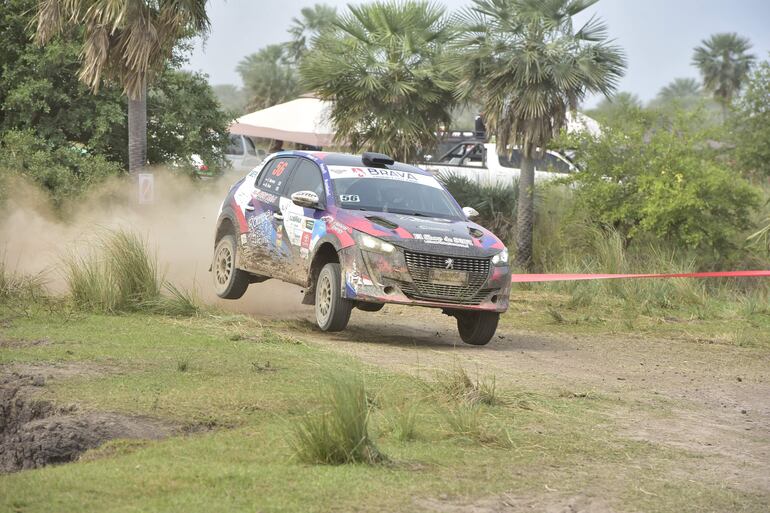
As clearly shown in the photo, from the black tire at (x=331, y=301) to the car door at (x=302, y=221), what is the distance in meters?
0.31

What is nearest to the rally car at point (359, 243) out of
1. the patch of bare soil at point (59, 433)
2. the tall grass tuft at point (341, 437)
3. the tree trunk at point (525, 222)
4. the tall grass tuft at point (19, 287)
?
the tall grass tuft at point (19, 287)

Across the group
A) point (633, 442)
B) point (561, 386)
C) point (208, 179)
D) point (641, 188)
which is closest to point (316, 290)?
point (561, 386)

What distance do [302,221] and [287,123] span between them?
78.6 ft

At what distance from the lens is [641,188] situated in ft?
66.3

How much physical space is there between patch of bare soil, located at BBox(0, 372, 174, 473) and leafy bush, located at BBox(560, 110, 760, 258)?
13848 millimetres

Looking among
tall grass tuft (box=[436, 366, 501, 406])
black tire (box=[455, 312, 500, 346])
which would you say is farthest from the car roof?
tall grass tuft (box=[436, 366, 501, 406])

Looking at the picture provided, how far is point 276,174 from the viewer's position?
13586 mm

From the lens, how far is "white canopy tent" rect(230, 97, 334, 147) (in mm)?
34963

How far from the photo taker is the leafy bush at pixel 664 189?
19.8 m

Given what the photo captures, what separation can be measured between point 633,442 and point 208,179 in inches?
657

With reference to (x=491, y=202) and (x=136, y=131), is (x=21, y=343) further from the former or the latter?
(x=491, y=202)

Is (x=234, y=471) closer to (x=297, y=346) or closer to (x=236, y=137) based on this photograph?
(x=297, y=346)

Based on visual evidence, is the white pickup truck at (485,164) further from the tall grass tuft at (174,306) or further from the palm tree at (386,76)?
the tall grass tuft at (174,306)

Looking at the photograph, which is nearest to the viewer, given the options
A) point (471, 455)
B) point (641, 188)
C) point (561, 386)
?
point (471, 455)
